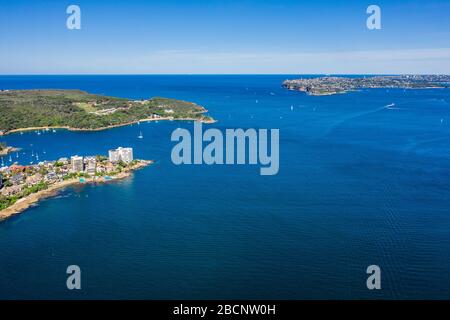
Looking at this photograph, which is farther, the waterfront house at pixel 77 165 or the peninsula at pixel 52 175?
the waterfront house at pixel 77 165

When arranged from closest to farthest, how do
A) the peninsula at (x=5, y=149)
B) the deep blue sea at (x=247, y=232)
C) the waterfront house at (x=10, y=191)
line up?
the deep blue sea at (x=247, y=232)
the waterfront house at (x=10, y=191)
the peninsula at (x=5, y=149)

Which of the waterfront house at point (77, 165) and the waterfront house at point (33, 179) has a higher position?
the waterfront house at point (77, 165)

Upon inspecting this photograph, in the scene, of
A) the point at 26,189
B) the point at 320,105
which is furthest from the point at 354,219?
the point at 320,105

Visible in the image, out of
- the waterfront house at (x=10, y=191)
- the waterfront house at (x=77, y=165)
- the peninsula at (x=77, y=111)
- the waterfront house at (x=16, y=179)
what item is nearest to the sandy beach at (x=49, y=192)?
the waterfront house at (x=10, y=191)

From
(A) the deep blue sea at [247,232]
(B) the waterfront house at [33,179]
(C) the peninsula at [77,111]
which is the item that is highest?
(C) the peninsula at [77,111]

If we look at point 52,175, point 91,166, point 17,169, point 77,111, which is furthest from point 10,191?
point 77,111

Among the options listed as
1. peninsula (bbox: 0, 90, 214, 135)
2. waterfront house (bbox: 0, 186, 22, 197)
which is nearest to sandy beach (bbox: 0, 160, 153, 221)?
waterfront house (bbox: 0, 186, 22, 197)

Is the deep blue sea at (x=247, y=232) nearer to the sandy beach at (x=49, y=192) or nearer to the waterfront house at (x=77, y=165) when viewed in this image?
the sandy beach at (x=49, y=192)

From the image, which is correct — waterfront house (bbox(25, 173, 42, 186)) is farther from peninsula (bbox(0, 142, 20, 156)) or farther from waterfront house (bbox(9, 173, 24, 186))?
peninsula (bbox(0, 142, 20, 156))
